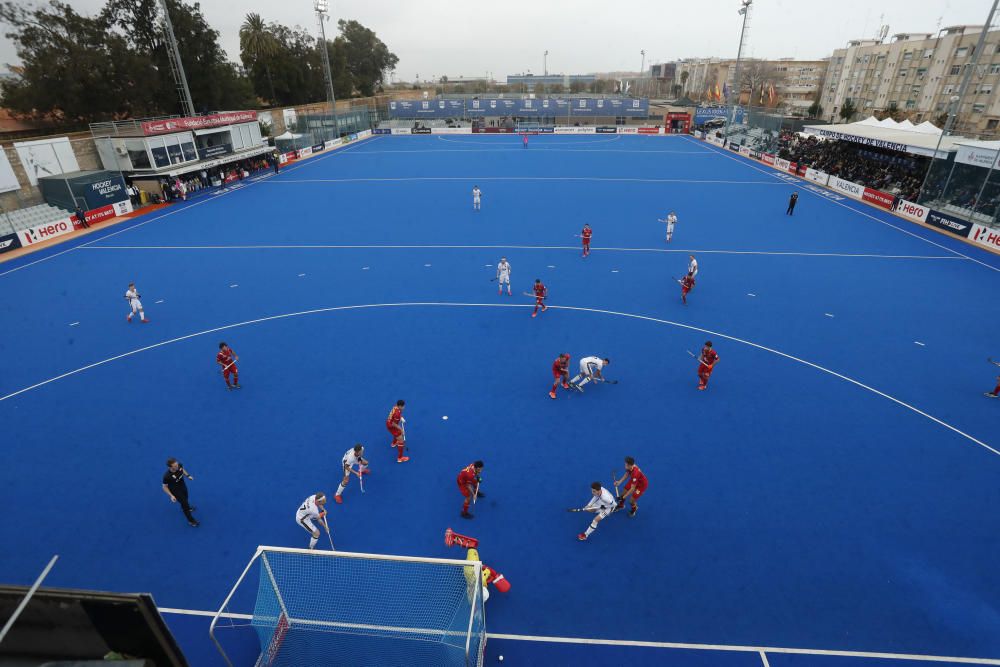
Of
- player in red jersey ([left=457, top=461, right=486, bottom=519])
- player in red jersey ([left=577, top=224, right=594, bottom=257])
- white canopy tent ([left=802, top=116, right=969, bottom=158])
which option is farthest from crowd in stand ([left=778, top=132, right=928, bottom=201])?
player in red jersey ([left=457, top=461, right=486, bottom=519])

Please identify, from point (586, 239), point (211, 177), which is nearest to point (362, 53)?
point (211, 177)

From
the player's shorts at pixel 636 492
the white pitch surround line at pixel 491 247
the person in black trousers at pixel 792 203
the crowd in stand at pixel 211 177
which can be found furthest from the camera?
the crowd in stand at pixel 211 177

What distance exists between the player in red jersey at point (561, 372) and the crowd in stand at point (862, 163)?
3141cm

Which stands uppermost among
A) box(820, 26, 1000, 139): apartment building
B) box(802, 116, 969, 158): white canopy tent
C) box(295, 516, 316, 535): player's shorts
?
box(820, 26, 1000, 139): apartment building

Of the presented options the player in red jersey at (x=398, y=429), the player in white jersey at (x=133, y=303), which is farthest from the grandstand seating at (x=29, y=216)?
the player in red jersey at (x=398, y=429)

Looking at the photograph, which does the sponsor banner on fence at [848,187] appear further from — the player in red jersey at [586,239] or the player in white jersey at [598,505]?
the player in white jersey at [598,505]

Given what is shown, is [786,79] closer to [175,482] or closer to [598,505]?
[598,505]

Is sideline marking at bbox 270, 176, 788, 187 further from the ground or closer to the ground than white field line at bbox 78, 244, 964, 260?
further from the ground

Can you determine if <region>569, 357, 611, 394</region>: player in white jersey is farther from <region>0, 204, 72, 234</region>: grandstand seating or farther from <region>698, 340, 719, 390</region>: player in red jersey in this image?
<region>0, 204, 72, 234</region>: grandstand seating

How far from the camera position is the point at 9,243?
80.8ft

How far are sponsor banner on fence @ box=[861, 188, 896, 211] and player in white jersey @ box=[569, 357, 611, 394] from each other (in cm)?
2927

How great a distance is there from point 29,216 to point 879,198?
2008 inches

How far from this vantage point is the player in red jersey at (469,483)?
29.8 feet

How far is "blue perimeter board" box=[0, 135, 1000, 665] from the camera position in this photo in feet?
27.2
